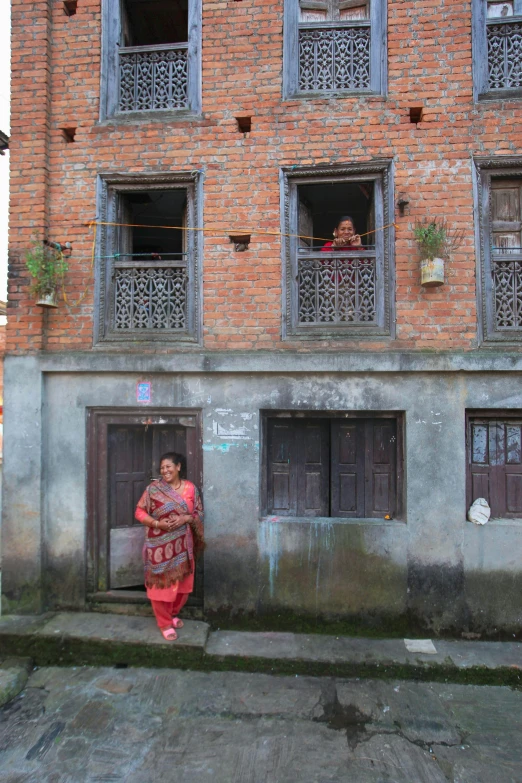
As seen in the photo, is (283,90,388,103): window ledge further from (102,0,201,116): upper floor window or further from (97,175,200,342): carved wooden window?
(97,175,200,342): carved wooden window

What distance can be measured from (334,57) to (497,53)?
1805 mm

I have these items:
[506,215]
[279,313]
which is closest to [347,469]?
[279,313]

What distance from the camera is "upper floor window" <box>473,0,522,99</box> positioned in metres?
4.80

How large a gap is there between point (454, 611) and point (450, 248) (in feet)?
12.9

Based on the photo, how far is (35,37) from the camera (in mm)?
5141

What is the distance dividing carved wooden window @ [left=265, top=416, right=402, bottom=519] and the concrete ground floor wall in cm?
25

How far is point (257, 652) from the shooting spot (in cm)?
430

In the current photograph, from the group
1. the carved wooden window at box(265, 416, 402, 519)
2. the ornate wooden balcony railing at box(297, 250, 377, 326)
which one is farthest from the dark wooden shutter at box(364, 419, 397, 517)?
the ornate wooden balcony railing at box(297, 250, 377, 326)

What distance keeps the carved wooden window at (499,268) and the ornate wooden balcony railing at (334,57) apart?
1.77 m

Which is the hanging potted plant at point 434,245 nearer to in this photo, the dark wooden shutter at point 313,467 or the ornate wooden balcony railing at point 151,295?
the dark wooden shutter at point 313,467

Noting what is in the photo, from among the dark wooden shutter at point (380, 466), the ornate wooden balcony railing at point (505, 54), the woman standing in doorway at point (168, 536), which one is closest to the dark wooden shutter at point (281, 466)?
the dark wooden shutter at point (380, 466)

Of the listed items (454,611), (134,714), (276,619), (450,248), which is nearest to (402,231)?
(450,248)

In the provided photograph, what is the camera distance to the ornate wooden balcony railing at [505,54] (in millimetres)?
4816

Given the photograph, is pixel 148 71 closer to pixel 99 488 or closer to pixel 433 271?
pixel 433 271
